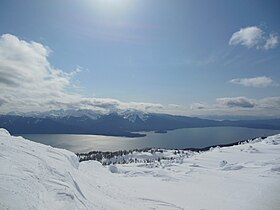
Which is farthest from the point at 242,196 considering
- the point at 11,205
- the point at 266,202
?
the point at 11,205

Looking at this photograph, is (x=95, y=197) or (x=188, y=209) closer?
(x=95, y=197)

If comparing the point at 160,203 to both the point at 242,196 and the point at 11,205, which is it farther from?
the point at 11,205

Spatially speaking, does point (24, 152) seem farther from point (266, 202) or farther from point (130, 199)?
point (266, 202)

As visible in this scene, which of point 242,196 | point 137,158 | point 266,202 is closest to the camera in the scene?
point 266,202

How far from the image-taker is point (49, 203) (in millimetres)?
14461

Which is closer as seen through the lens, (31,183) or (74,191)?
(31,183)

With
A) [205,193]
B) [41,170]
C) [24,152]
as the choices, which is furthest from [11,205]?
[205,193]

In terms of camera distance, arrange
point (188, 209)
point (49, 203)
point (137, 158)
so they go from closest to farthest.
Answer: point (49, 203) < point (188, 209) < point (137, 158)

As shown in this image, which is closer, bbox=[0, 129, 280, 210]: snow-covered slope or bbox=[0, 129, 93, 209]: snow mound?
bbox=[0, 129, 93, 209]: snow mound

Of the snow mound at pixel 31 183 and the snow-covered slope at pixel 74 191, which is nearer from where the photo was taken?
the snow mound at pixel 31 183

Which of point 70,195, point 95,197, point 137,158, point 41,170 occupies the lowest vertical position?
point 137,158

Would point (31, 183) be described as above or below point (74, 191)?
above

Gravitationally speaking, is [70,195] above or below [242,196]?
above

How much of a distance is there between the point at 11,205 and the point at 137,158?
15188 cm
